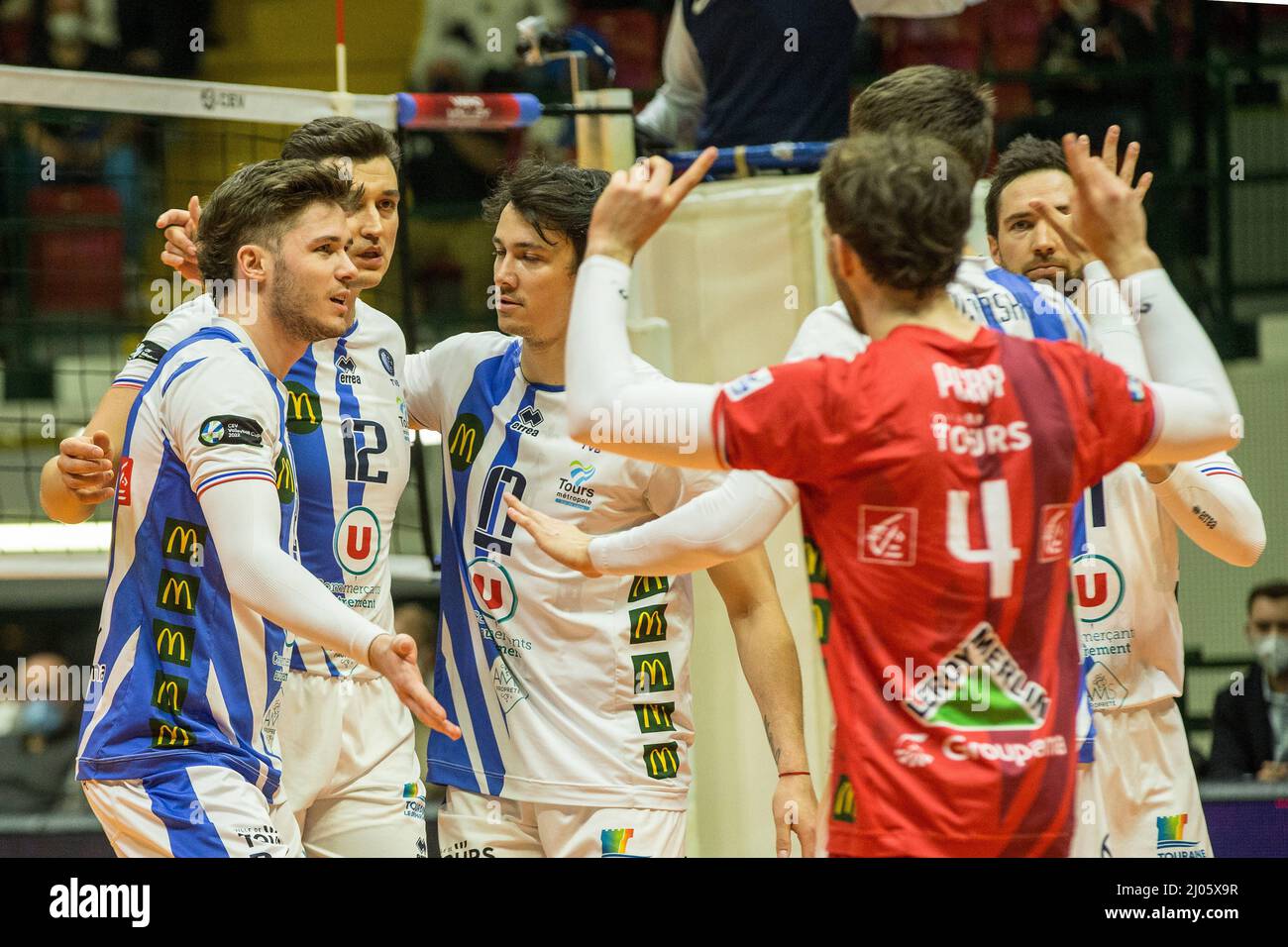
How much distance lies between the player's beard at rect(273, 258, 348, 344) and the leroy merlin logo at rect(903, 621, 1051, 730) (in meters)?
1.73

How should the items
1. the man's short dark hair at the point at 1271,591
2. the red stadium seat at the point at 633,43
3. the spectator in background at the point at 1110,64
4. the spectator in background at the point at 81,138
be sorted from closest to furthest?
the man's short dark hair at the point at 1271,591
the spectator in background at the point at 1110,64
the spectator in background at the point at 81,138
the red stadium seat at the point at 633,43

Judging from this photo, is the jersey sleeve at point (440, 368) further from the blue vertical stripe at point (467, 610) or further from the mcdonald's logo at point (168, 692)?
the mcdonald's logo at point (168, 692)

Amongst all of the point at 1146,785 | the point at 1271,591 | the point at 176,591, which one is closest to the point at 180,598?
the point at 176,591

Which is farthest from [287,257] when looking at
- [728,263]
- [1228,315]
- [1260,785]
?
[1228,315]

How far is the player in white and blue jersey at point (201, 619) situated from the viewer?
3.19 m

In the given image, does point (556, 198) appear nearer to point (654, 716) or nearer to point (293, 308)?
point (293, 308)

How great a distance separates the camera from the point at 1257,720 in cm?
611

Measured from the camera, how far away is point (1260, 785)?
539 centimetres

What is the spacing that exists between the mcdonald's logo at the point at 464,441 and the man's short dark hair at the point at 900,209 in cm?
157

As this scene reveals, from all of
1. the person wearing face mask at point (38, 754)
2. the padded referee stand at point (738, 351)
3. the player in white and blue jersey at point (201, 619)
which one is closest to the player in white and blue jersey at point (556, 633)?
the player in white and blue jersey at point (201, 619)

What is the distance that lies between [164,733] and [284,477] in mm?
630

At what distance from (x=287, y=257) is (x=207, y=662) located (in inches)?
37.5

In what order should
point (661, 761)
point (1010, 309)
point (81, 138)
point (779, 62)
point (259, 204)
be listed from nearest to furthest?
point (1010, 309) → point (259, 204) → point (661, 761) → point (779, 62) → point (81, 138)
